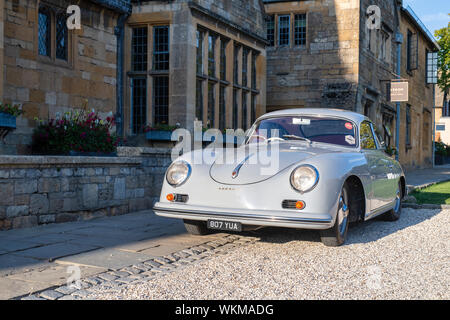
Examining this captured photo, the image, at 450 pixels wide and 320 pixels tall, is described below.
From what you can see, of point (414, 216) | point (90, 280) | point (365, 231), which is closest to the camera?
point (90, 280)

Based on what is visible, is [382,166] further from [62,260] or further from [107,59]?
[107,59]

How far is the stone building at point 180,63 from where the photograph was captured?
469 inches

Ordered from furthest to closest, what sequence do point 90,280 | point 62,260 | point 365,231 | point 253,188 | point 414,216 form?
point 414,216 → point 365,231 → point 253,188 → point 62,260 → point 90,280

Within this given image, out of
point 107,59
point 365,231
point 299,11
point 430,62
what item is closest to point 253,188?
point 365,231

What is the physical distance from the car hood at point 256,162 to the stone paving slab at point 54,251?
5.13ft

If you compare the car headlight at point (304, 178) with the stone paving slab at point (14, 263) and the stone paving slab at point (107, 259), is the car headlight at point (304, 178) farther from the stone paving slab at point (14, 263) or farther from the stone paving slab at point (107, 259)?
the stone paving slab at point (14, 263)

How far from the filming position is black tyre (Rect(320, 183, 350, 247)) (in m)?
5.54

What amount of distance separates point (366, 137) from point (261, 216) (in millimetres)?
2525

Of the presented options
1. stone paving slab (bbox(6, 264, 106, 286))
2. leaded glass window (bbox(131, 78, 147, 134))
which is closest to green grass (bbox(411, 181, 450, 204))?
leaded glass window (bbox(131, 78, 147, 134))

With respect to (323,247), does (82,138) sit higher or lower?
higher

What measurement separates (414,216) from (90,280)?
6.09 m

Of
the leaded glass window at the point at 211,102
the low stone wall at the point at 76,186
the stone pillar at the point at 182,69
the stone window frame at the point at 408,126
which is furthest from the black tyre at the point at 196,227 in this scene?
the stone window frame at the point at 408,126

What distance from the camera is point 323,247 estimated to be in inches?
226

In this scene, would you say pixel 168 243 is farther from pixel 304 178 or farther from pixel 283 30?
pixel 283 30
